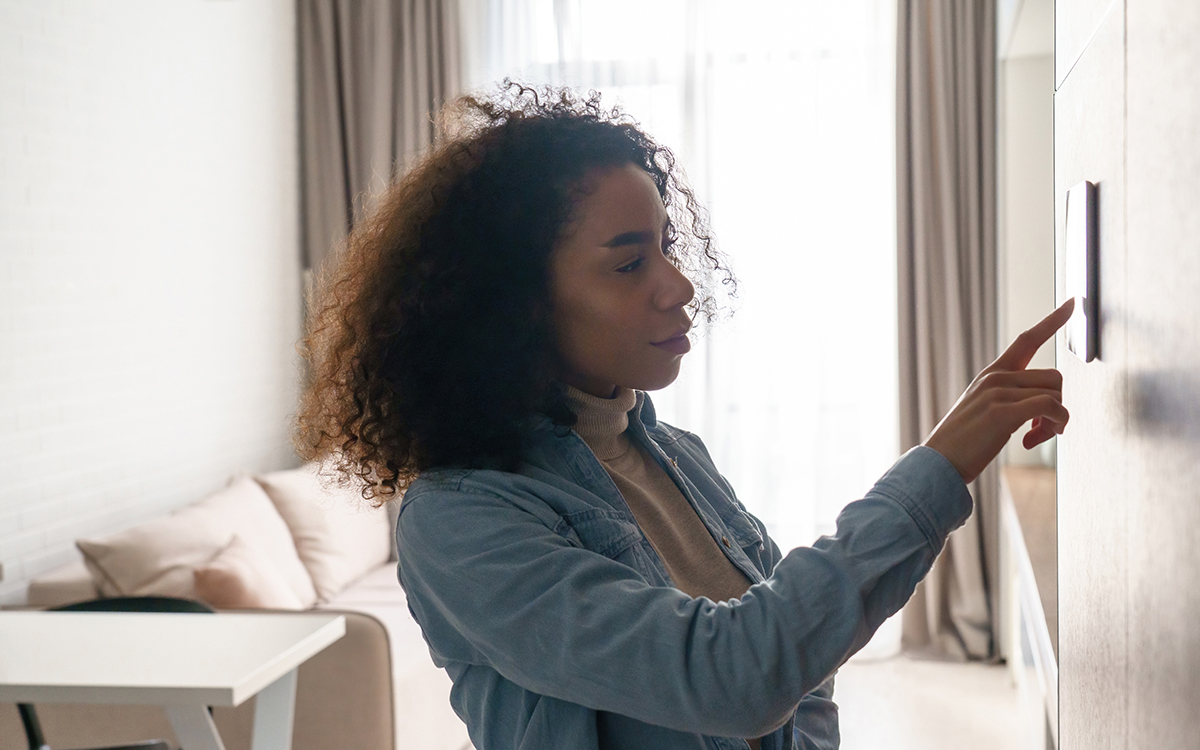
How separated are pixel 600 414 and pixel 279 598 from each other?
201cm

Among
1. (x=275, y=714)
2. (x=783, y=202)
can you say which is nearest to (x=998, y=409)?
(x=275, y=714)

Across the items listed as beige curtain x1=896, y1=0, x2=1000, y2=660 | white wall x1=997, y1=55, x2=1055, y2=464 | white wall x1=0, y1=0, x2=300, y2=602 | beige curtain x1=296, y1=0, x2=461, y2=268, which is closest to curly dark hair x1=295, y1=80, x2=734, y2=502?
white wall x1=0, y1=0, x2=300, y2=602

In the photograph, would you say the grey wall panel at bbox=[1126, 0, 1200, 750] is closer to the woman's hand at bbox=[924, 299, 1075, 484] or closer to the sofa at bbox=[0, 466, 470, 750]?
the woman's hand at bbox=[924, 299, 1075, 484]

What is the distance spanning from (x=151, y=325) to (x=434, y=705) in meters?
1.53

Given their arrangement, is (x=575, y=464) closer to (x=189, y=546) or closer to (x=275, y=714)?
(x=275, y=714)

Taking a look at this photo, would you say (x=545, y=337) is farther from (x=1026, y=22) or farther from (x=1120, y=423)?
(x=1026, y=22)

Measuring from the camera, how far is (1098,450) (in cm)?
82

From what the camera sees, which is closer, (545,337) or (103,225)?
(545,337)

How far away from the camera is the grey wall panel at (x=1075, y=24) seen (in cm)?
77

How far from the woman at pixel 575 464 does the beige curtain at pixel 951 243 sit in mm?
2883

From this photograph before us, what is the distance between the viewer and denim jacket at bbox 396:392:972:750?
767mm

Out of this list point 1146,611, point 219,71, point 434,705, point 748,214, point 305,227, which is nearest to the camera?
point 1146,611

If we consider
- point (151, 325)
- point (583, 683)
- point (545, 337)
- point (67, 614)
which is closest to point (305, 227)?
point (151, 325)

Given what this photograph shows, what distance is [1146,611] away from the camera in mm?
637
